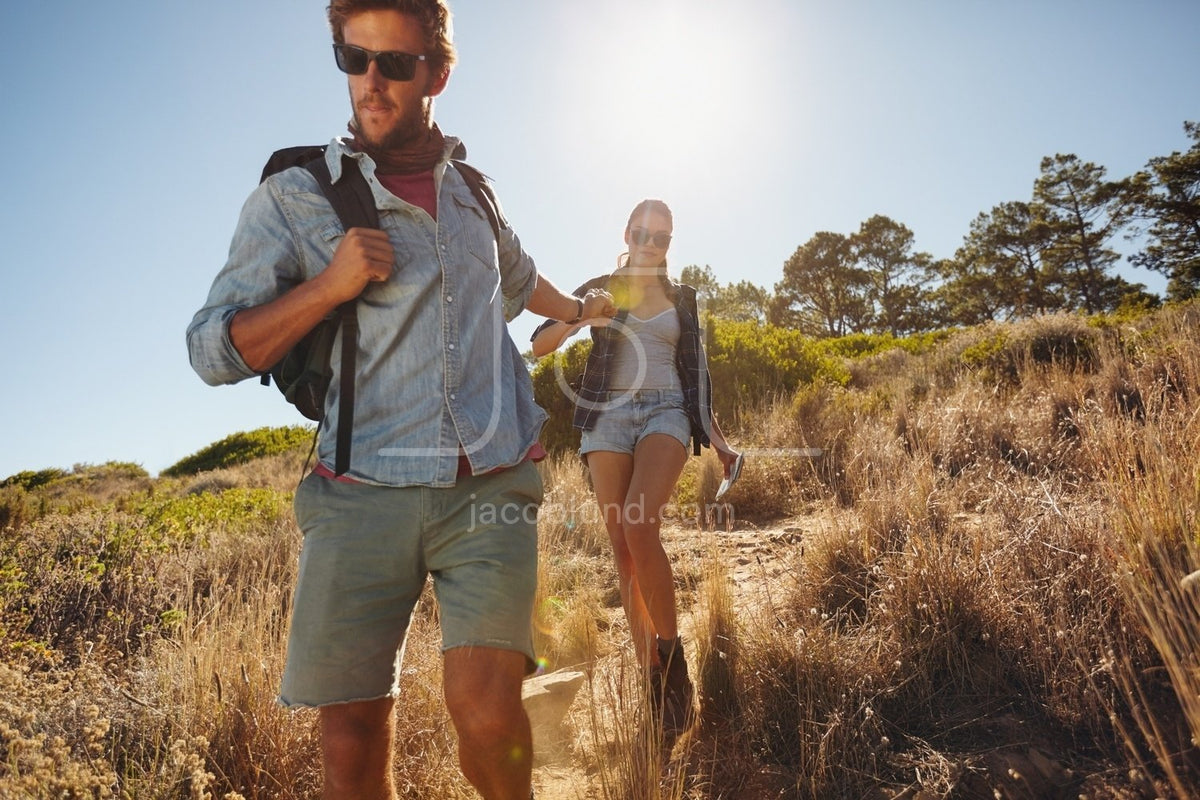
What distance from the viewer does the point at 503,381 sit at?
6.30 feet

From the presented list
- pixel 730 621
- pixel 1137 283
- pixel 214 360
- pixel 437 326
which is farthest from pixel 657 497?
pixel 1137 283

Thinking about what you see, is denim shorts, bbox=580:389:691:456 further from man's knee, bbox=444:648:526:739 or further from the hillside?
man's knee, bbox=444:648:526:739

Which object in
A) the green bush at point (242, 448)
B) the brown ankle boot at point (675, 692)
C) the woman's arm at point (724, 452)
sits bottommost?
the brown ankle boot at point (675, 692)

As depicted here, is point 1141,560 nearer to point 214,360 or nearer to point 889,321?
point 214,360

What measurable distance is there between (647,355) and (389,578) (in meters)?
2.20

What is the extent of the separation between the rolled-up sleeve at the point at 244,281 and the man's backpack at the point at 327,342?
106 millimetres

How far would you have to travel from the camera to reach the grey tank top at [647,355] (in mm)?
3547

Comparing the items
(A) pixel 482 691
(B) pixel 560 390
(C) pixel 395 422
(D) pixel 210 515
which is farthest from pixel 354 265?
(B) pixel 560 390

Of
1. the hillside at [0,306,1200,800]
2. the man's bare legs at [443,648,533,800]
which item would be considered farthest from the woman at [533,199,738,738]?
the man's bare legs at [443,648,533,800]

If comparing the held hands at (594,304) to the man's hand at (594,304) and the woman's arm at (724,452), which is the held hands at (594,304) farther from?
the woman's arm at (724,452)

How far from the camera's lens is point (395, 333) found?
1.72m

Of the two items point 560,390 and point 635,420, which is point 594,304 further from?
point 560,390

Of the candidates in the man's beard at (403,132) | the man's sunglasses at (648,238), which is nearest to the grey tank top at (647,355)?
the man's sunglasses at (648,238)

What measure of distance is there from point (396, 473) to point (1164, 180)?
Answer: 34.8 metres
